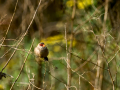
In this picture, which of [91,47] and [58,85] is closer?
[91,47]

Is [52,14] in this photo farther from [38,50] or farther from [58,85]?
[38,50]

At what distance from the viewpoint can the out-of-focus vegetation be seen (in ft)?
9.92

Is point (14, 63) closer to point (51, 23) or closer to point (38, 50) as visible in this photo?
point (51, 23)

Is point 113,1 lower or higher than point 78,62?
higher

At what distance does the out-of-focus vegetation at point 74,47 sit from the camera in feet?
9.92

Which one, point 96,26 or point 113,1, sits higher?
point 113,1

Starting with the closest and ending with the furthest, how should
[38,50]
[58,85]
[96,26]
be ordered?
[38,50], [96,26], [58,85]

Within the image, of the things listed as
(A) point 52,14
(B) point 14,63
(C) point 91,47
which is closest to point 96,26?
(C) point 91,47

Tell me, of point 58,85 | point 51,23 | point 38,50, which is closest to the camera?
point 38,50

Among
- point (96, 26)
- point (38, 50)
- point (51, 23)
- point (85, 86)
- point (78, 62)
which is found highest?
point (51, 23)

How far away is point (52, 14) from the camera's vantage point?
1099 cm

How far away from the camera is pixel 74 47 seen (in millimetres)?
7508

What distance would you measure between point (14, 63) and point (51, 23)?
3.01 meters

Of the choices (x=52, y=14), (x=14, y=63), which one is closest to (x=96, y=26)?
(x=14, y=63)
